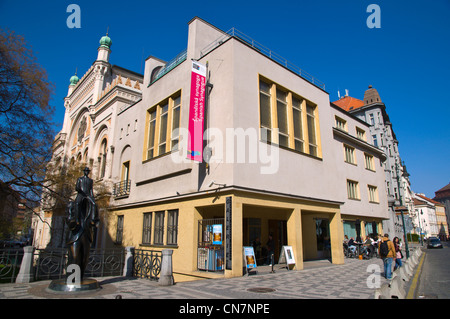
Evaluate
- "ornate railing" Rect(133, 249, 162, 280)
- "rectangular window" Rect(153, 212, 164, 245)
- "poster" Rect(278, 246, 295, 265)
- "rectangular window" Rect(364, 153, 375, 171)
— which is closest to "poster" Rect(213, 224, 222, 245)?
"ornate railing" Rect(133, 249, 162, 280)

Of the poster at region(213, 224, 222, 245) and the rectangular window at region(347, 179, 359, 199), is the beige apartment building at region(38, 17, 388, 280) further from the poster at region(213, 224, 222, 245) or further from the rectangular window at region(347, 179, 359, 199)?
the rectangular window at region(347, 179, 359, 199)

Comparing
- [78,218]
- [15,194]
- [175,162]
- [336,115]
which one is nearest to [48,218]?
[15,194]

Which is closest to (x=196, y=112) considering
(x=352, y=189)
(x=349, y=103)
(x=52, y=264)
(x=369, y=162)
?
(x=52, y=264)

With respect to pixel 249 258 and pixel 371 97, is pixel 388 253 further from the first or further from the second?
pixel 371 97

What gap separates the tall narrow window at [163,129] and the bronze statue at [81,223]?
338 inches

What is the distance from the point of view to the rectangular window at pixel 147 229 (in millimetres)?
17763

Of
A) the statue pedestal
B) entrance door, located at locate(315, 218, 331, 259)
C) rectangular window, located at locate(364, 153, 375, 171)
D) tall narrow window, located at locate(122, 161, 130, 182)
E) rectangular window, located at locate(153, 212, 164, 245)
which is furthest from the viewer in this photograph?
rectangular window, located at locate(364, 153, 375, 171)

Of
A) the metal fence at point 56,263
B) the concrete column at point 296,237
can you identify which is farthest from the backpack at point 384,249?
the metal fence at point 56,263

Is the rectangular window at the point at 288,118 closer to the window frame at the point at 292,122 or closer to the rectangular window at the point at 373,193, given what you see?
the window frame at the point at 292,122

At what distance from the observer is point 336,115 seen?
27.7m

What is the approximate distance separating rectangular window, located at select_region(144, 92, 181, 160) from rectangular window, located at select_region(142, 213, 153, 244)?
13.0 ft

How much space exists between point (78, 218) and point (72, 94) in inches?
1397

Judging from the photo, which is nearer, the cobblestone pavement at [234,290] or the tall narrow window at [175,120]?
the cobblestone pavement at [234,290]

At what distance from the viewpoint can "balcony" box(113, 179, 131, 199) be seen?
21047 millimetres
